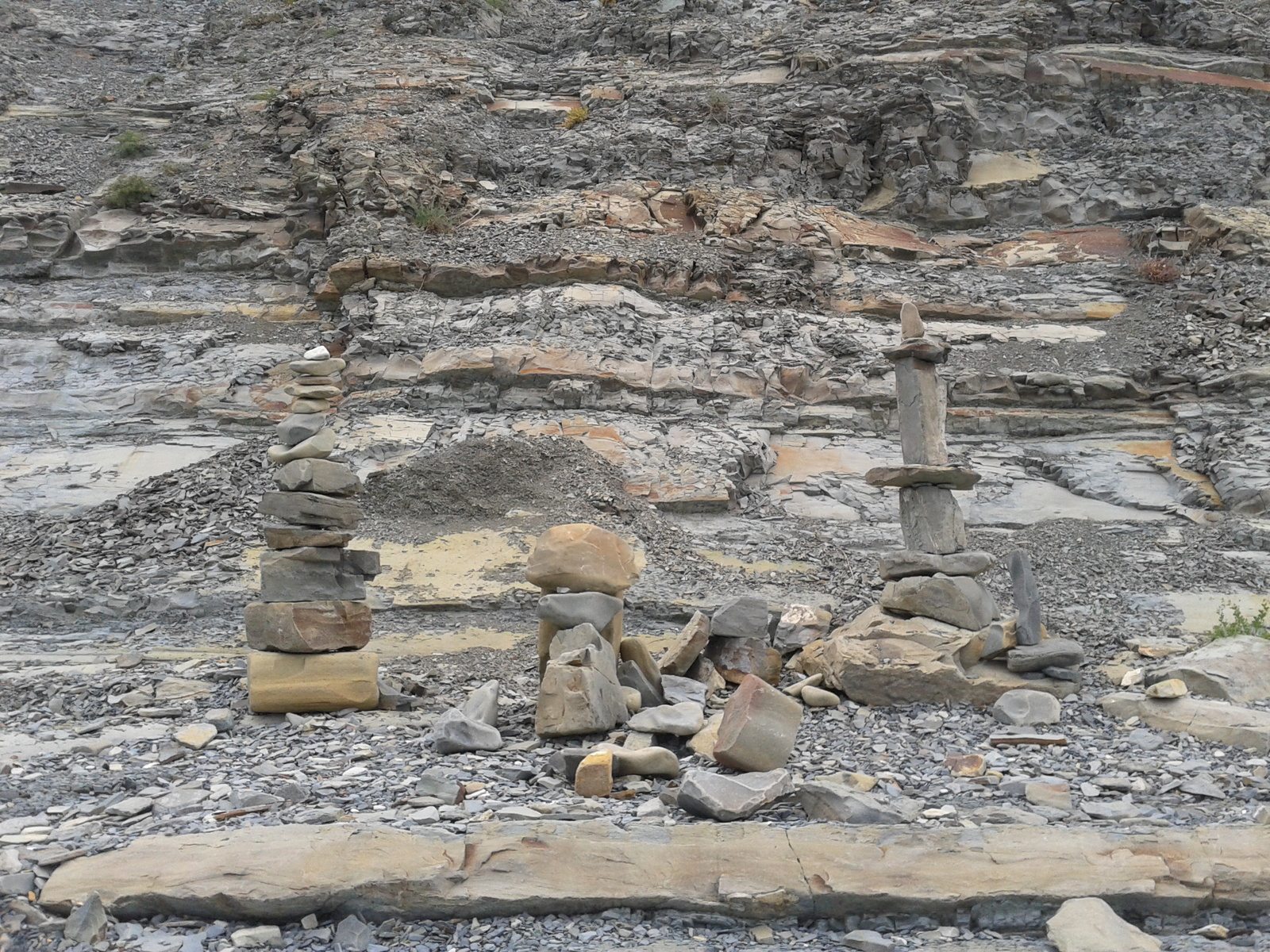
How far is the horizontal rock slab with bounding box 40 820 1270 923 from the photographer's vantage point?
3.96 meters

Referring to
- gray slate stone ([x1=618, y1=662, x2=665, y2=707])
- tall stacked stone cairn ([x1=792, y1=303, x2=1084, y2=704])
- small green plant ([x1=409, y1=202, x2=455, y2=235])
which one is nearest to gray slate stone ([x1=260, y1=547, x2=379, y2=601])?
gray slate stone ([x1=618, y1=662, x2=665, y2=707])

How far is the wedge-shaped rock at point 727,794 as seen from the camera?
181 inches

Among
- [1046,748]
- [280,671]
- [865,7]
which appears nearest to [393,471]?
[280,671]

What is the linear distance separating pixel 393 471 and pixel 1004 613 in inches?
288

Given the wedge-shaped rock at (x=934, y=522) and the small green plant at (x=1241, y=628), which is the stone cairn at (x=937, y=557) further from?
the small green plant at (x=1241, y=628)

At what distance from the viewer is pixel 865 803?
181 inches

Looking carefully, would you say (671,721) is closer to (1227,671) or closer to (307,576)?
(307,576)

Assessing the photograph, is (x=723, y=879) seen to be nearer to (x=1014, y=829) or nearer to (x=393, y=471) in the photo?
(x=1014, y=829)

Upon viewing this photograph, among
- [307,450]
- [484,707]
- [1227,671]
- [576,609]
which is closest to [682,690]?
[576,609]

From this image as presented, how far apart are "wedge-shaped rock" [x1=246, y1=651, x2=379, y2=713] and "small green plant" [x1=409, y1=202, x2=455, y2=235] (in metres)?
11.8

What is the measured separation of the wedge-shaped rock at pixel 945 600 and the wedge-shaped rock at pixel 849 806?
246 cm

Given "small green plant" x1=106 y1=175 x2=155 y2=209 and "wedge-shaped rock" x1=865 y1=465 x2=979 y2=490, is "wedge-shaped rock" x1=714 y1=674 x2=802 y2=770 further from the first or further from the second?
"small green plant" x1=106 y1=175 x2=155 y2=209

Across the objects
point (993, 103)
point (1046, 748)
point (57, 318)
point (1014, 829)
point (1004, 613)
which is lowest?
point (1004, 613)

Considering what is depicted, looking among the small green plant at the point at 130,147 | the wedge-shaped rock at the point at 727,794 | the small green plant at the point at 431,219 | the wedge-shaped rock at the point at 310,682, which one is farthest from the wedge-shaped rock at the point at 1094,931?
the small green plant at the point at 130,147
